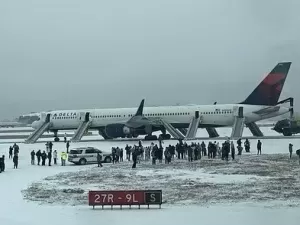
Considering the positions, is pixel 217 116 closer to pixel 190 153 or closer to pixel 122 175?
pixel 190 153

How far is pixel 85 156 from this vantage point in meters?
33.2

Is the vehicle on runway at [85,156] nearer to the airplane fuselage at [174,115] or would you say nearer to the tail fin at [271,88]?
the airplane fuselage at [174,115]

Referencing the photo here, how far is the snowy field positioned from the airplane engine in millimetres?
25886

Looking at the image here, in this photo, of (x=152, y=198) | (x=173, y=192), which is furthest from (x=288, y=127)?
(x=152, y=198)

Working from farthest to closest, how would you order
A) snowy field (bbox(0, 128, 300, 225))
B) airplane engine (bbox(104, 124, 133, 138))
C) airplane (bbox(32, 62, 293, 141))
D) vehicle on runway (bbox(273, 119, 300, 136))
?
vehicle on runway (bbox(273, 119, 300, 136)), airplane (bbox(32, 62, 293, 141)), airplane engine (bbox(104, 124, 133, 138)), snowy field (bbox(0, 128, 300, 225))

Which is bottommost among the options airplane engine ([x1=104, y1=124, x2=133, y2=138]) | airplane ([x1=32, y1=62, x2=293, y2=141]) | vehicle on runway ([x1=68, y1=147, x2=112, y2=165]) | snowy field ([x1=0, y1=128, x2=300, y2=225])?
snowy field ([x1=0, y1=128, x2=300, y2=225])

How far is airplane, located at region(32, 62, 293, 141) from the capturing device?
189ft

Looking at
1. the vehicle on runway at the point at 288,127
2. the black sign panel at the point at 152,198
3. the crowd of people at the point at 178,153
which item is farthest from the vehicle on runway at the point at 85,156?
the vehicle on runway at the point at 288,127

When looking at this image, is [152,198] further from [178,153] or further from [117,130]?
[117,130]

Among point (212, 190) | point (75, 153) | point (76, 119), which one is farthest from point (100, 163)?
point (76, 119)

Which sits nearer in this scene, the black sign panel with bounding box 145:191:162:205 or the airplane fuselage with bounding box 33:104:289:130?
the black sign panel with bounding box 145:191:162:205

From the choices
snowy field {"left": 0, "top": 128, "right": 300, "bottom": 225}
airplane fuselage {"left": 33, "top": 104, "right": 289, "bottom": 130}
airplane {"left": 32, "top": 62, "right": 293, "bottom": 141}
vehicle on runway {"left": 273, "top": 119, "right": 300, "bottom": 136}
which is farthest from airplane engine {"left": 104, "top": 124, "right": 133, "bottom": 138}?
snowy field {"left": 0, "top": 128, "right": 300, "bottom": 225}

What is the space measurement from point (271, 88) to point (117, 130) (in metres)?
19.6

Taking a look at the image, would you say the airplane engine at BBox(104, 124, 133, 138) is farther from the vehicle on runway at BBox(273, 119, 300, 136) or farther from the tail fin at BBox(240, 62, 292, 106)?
the vehicle on runway at BBox(273, 119, 300, 136)
